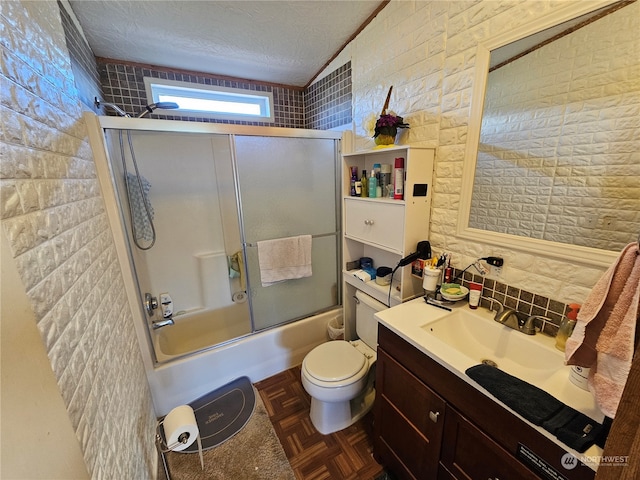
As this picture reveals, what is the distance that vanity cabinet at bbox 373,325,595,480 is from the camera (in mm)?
719

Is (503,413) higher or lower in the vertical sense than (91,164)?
lower

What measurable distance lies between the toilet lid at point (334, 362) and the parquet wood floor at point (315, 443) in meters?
0.43

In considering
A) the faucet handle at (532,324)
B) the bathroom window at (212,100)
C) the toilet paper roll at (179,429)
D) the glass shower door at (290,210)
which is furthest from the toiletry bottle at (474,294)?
the bathroom window at (212,100)

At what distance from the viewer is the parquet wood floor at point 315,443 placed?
1.37 metres

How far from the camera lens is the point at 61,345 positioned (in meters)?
0.67

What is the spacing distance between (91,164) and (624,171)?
2143mm

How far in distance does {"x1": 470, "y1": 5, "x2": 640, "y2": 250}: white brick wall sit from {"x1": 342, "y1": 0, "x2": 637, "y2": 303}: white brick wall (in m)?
0.13

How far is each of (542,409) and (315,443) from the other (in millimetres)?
1267

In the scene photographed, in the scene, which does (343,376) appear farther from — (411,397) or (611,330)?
(611,330)

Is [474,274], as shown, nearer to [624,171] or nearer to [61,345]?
[624,171]

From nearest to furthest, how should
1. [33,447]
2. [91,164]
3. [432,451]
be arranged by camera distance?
[33,447], [432,451], [91,164]

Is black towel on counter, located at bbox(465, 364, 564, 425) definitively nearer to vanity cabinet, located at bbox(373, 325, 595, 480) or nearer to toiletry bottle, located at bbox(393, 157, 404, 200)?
vanity cabinet, located at bbox(373, 325, 595, 480)

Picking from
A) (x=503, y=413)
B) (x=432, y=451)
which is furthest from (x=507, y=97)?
(x=432, y=451)

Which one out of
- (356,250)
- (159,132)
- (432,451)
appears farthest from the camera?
(356,250)
